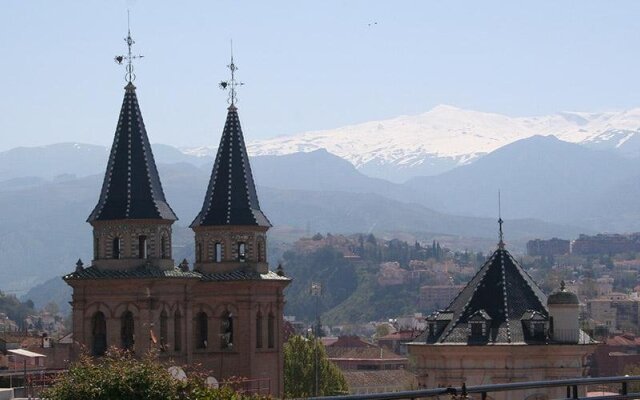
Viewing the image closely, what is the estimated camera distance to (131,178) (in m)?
69.6

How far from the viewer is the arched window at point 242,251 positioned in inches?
2876

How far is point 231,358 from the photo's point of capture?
72.8 m

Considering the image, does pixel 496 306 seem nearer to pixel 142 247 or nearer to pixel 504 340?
pixel 504 340

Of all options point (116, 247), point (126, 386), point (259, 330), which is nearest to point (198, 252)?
point (259, 330)

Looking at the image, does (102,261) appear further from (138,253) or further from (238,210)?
(238,210)

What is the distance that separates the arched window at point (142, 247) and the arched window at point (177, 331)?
2.23m

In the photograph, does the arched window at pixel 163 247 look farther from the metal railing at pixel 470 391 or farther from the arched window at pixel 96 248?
the metal railing at pixel 470 391

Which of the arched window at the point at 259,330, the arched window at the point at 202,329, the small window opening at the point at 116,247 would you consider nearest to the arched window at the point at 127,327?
the small window opening at the point at 116,247

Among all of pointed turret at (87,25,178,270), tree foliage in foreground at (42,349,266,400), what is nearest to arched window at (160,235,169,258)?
pointed turret at (87,25,178,270)

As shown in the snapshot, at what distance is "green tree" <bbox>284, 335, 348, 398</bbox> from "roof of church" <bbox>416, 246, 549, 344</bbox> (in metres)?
46.0

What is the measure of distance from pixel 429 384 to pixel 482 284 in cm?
404

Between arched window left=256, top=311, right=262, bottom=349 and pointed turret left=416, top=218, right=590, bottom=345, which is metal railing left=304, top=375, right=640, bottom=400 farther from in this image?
arched window left=256, top=311, right=262, bottom=349

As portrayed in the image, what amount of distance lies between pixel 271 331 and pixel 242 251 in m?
3.51

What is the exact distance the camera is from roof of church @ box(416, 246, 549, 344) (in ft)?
191
